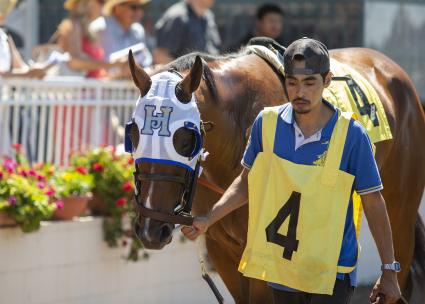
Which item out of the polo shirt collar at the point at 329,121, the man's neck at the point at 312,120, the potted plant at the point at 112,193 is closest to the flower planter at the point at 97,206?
the potted plant at the point at 112,193

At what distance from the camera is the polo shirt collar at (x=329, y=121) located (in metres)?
4.13

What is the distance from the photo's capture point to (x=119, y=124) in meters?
8.11

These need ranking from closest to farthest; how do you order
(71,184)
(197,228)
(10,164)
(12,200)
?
(197,228)
(12,200)
(10,164)
(71,184)

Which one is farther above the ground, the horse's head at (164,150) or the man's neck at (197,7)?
the horse's head at (164,150)

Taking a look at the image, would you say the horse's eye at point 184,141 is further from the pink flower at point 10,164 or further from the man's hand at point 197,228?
the pink flower at point 10,164

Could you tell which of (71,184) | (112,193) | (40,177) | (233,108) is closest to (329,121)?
(233,108)

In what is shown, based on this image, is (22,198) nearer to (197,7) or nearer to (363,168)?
(363,168)

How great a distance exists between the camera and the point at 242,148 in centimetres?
527

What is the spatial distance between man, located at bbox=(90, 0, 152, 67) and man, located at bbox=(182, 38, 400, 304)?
493 centimetres

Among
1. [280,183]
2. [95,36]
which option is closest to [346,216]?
[280,183]

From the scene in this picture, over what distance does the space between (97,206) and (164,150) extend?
2.89m

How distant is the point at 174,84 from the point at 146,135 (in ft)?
1.10

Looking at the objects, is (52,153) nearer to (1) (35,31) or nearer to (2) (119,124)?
(2) (119,124)

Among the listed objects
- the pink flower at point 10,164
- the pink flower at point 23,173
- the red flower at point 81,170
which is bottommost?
the red flower at point 81,170
